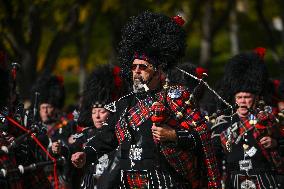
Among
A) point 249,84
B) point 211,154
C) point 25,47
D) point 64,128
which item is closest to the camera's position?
point 211,154

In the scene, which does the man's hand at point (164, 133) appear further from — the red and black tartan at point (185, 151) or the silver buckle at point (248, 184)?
the silver buckle at point (248, 184)

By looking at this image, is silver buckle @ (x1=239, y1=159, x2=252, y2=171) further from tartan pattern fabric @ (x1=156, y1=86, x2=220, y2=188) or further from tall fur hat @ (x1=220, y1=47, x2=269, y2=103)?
tartan pattern fabric @ (x1=156, y1=86, x2=220, y2=188)

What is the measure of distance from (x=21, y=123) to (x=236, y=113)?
9.60 ft

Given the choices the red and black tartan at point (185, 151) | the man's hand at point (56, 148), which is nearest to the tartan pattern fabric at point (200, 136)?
the red and black tartan at point (185, 151)

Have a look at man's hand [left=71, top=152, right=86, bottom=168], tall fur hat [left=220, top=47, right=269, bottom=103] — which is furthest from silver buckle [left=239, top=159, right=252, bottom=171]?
man's hand [left=71, top=152, right=86, bottom=168]

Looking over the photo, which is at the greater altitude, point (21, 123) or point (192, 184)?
point (21, 123)

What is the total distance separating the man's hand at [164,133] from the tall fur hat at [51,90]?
19.7 feet

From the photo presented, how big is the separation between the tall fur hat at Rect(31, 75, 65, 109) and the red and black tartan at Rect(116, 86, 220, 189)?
567 cm

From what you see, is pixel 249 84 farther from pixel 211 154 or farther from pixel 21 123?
pixel 21 123

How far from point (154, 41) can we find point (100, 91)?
3261 mm

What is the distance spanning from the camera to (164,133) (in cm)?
704

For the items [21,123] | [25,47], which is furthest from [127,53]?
[25,47]

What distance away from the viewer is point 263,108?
9281mm

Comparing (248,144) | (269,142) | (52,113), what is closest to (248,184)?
(248,144)
